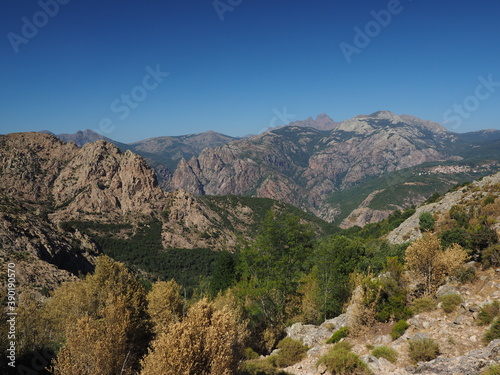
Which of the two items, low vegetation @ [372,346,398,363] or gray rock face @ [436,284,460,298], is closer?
low vegetation @ [372,346,398,363]

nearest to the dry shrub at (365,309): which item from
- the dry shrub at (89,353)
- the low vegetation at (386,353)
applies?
the low vegetation at (386,353)

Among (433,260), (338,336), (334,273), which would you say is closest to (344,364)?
(338,336)

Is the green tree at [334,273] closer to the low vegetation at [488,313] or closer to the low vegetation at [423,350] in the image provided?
the low vegetation at [423,350]

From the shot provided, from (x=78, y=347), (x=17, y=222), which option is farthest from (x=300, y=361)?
(x=17, y=222)

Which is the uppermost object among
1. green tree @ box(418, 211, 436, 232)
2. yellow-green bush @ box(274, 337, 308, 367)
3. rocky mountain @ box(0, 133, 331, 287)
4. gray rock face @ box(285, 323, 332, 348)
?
rocky mountain @ box(0, 133, 331, 287)

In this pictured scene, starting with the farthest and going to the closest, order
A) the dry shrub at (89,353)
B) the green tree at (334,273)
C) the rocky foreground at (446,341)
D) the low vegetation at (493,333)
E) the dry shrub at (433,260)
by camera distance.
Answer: the green tree at (334,273), the dry shrub at (433,260), the low vegetation at (493,333), the rocky foreground at (446,341), the dry shrub at (89,353)

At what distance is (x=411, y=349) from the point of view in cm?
1570

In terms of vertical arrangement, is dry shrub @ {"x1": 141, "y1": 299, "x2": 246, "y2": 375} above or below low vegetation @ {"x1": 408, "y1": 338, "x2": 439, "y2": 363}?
above

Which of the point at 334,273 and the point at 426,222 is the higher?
the point at 334,273

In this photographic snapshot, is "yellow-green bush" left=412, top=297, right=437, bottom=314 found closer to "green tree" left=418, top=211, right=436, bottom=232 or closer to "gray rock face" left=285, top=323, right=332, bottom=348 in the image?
"gray rock face" left=285, top=323, right=332, bottom=348

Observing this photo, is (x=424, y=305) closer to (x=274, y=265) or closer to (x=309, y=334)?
(x=309, y=334)

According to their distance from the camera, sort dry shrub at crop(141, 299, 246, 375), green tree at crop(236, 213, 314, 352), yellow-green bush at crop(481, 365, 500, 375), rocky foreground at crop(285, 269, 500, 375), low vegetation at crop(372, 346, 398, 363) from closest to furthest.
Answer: dry shrub at crop(141, 299, 246, 375)
yellow-green bush at crop(481, 365, 500, 375)
rocky foreground at crop(285, 269, 500, 375)
low vegetation at crop(372, 346, 398, 363)
green tree at crop(236, 213, 314, 352)

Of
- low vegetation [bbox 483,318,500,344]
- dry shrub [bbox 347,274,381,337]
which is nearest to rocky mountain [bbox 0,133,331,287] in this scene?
dry shrub [bbox 347,274,381,337]

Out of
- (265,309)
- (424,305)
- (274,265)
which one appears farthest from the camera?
(274,265)
